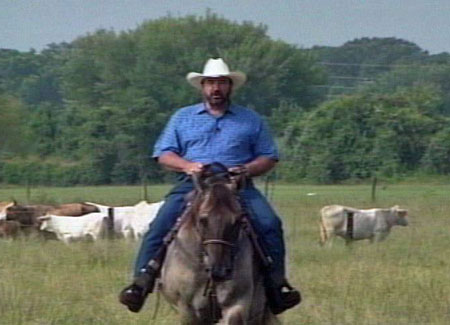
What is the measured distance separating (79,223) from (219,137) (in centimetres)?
1314

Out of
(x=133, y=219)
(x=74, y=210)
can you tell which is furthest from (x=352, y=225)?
(x=74, y=210)

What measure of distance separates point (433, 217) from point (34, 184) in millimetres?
22299

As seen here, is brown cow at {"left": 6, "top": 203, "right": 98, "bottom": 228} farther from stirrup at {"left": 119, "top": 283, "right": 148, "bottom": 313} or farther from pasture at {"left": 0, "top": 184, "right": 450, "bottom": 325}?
stirrup at {"left": 119, "top": 283, "right": 148, "bottom": 313}

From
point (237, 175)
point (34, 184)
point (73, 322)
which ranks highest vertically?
point (237, 175)

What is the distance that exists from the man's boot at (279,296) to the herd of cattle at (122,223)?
487 inches

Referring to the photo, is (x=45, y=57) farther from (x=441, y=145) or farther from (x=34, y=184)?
(x=441, y=145)

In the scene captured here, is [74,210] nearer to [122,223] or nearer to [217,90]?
[122,223]

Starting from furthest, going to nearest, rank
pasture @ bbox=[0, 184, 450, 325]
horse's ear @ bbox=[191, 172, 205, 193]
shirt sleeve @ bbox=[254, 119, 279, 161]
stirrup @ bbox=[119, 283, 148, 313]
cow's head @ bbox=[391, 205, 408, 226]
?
cow's head @ bbox=[391, 205, 408, 226], pasture @ bbox=[0, 184, 450, 325], shirt sleeve @ bbox=[254, 119, 279, 161], stirrup @ bbox=[119, 283, 148, 313], horse's ear @ bbox=[191, 172, 205, 193]

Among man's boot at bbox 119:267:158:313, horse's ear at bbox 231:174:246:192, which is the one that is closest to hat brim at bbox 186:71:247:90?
horse's ear at bbox 231:174:246:192

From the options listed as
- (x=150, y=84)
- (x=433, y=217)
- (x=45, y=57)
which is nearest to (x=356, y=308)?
(x=433, y=217)

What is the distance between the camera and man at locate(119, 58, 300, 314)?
26.9ft

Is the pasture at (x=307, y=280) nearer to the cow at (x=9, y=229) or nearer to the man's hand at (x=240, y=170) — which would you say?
the cow at (x=9, y=229)

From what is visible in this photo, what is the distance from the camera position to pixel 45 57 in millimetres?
101562

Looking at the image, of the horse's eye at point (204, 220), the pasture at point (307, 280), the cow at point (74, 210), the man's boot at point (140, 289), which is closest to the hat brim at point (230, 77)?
the horse's eye at point (204, 220)
